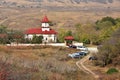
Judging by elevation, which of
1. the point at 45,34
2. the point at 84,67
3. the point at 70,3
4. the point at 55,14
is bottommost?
the point at 70,3

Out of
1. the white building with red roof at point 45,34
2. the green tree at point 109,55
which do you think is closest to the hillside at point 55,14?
the white building with red roof at point 45,34

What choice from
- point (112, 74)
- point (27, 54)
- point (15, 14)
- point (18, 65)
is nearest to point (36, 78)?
point (18, 65)

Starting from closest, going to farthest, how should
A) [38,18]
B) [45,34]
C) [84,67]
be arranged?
[84,67], [45,34], [38,18]

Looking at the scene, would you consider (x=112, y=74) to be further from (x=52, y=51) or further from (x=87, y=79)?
(x=52, y=51)

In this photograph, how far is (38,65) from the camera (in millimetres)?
40375

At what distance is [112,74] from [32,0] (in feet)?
504

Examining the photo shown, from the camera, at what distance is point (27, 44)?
5712 cm

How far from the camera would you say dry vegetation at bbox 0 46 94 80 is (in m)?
33.2

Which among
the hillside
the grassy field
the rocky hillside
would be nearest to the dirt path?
the hillside

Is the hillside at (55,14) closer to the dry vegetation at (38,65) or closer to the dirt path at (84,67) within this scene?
the dry vegetation at (38,65)

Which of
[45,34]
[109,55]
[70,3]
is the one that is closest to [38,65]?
[109,55]

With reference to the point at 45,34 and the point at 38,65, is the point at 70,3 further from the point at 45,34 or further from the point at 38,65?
the point at 38,65

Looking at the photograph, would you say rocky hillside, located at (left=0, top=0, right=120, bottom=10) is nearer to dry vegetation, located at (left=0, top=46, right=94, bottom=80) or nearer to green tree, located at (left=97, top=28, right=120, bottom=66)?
dry vegetation, located at (left=0, top=46, right=94, bottom=80)

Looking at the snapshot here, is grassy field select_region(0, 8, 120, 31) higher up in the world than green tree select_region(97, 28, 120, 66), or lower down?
lower down
